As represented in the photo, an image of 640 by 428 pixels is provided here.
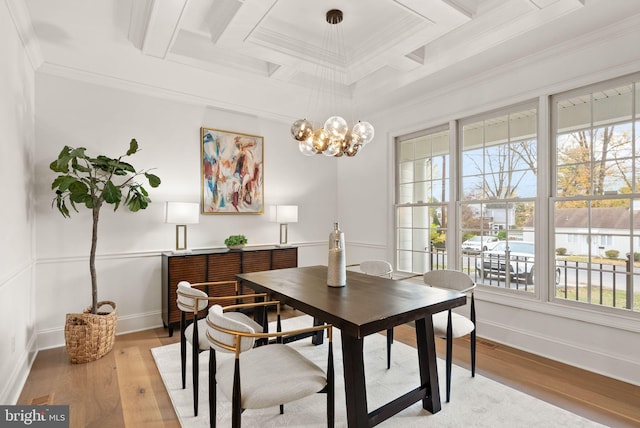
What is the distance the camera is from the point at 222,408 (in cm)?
232

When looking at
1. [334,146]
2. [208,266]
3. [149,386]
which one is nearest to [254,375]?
[149,386]

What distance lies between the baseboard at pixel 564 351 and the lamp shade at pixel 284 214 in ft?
8.64

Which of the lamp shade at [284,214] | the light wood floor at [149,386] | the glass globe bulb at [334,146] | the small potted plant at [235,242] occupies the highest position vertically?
the glass globe bulb at [334,146]

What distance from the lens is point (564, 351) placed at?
3.12 metres

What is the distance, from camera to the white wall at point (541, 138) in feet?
9.20

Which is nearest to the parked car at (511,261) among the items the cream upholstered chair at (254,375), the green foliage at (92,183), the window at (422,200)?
the window at (422,200)

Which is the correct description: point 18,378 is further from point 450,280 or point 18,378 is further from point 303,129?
point 450,280

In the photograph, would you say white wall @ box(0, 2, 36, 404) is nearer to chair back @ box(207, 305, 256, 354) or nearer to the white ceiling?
the white ceiling

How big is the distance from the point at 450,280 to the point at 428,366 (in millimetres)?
996

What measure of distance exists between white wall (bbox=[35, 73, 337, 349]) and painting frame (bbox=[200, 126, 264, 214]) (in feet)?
0.30

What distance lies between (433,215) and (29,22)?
15.0 ft

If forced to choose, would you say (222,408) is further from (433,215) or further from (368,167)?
(368,167)

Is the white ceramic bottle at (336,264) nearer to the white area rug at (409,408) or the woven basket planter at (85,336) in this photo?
the white area rug at (409,408)

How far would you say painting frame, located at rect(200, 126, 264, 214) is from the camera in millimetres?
4430
